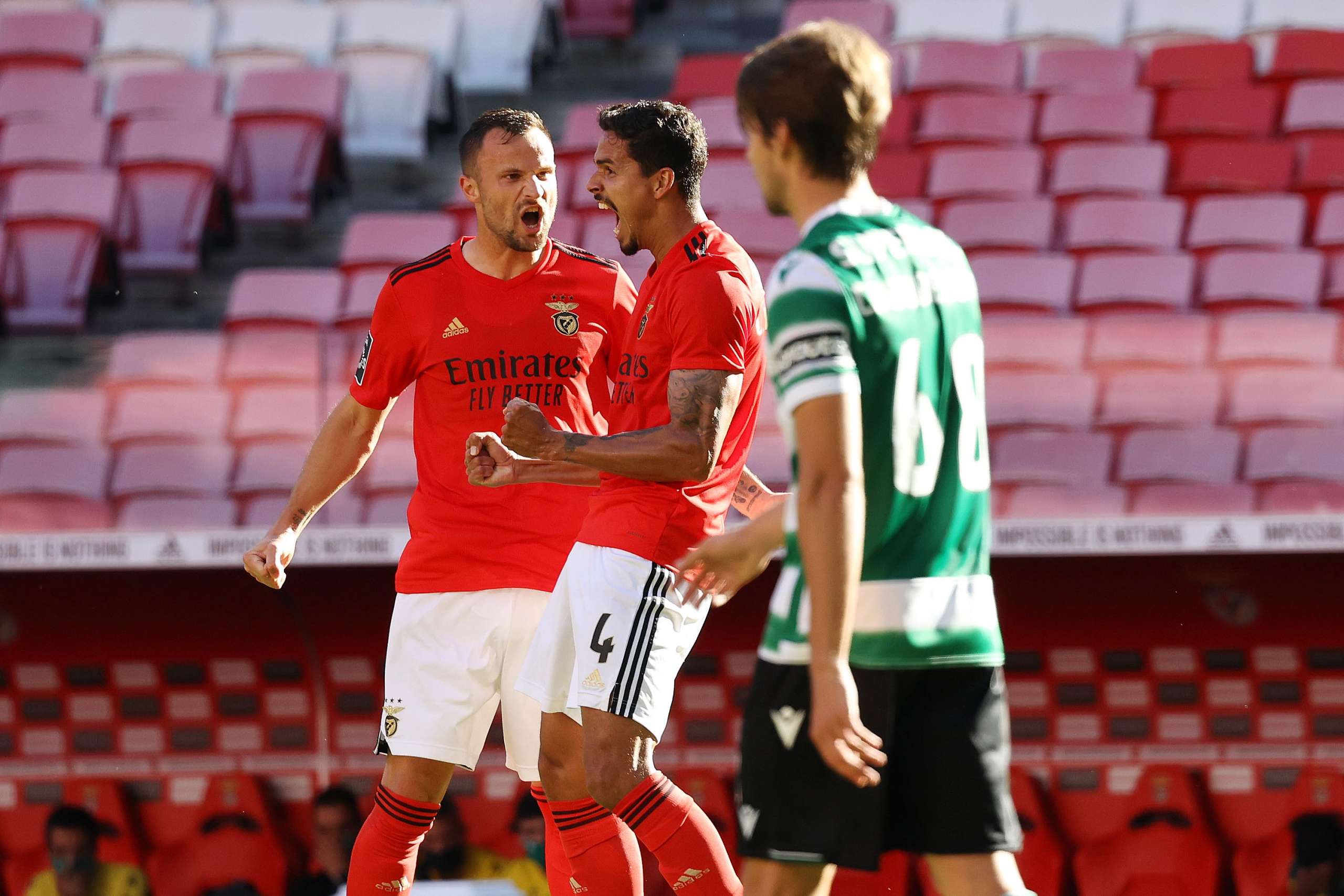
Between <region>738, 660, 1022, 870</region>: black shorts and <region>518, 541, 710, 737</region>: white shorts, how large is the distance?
86 cm

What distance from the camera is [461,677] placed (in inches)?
143

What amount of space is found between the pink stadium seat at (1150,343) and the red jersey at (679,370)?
2826mm

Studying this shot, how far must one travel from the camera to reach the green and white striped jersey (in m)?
2.26

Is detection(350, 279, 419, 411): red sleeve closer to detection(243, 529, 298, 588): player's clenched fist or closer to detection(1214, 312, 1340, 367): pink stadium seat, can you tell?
detection(243, 529, 298, 588): player's clenched fist

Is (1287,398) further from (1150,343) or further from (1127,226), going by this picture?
(1127,226)

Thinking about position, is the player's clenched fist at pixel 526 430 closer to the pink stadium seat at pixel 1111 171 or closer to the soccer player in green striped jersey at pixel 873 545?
the soccer player in green striped jersey at pixel 873 545

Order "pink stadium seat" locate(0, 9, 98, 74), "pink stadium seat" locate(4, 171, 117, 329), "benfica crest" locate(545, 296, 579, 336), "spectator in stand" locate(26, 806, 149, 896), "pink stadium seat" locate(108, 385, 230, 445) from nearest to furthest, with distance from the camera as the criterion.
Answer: "benfica crest" locate(545, 296, 579, 336)
"spectator in stand" locate(26, 806, 149, 896)
"pink stadium seat" locate(108, 385, 230, 445)
"pink stadium seat" locate(4, 171, 117, 329)
"pink stadium seat" locate(0, 9, 98, 74)

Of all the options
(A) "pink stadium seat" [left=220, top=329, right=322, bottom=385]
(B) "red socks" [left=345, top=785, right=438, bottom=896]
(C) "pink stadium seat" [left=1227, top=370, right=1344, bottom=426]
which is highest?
(C) "pink stadium seat" [left=1227, top=370, right=1344, bottom=426]

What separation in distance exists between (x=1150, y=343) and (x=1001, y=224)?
7.62 feet

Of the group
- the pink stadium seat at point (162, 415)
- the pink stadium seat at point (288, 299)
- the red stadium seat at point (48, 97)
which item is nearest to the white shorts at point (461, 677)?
the pink stadium seat at point (162, 415)

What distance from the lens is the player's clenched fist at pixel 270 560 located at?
11.7ft

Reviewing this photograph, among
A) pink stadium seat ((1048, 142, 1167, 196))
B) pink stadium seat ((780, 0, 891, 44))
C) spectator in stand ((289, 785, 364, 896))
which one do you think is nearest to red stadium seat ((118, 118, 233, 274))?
pink stadium seat ((780, 0, 891, 44))

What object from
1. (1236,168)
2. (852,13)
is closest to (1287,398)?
(1236,168)

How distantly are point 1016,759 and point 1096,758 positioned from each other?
0.27 metres
